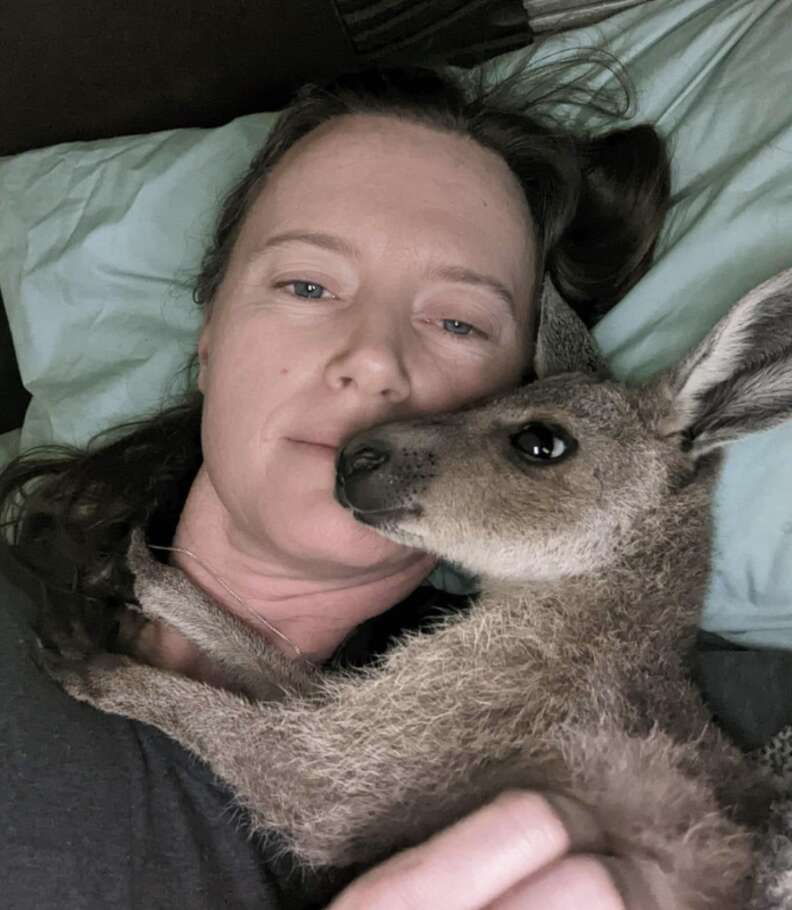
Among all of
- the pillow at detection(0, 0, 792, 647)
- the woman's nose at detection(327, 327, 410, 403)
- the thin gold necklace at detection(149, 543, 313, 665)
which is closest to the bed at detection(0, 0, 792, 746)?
the pillow at detection(0, 0, 792, 647)

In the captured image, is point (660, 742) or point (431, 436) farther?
point (431, 436)

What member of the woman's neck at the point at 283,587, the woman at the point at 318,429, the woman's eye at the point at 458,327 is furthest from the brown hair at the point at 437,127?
the woman's eye at the point at 458,327

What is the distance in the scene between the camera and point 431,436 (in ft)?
6.31

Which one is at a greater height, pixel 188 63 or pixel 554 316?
pixel 554 316

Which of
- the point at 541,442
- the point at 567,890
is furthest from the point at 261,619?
the point at 567,890

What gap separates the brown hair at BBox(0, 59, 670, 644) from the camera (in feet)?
7.94

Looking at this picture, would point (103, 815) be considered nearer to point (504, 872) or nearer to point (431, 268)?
point (504, 872)

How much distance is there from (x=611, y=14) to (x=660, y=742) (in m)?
2.12

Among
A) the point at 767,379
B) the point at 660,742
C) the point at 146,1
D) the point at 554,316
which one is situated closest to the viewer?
the point at 660,742

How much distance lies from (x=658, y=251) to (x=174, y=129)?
1.64 metres

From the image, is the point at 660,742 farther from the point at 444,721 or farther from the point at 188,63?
the point at 188,63

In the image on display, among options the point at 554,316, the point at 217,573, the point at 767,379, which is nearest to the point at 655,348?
the point at 554,316

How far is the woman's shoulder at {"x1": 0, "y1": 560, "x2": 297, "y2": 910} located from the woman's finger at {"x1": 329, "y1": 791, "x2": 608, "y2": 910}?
1.46 feet

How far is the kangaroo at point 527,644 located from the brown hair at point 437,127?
463mm
